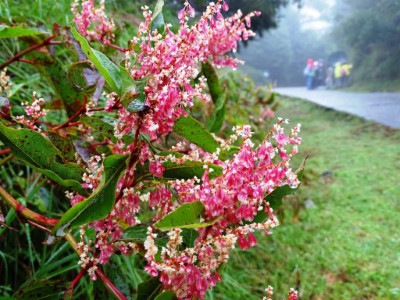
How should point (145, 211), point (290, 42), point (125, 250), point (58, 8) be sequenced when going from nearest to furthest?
1. point (125, 250)
2. point (145, 211)
3. point (58, 8)
4. point (290, 42)

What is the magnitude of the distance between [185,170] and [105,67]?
6.2 inches

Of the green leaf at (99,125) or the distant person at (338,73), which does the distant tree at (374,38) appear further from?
the green leaf at (99,125)

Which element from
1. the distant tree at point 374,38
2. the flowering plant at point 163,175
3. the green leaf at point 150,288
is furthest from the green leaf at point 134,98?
the distant tree at point 374,38

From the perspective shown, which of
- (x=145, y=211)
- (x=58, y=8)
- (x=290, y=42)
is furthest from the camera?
(x=290, y=42)

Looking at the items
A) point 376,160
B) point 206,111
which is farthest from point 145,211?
point 376,160

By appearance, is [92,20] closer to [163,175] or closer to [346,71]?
[163,175]

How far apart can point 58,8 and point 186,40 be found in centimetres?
162

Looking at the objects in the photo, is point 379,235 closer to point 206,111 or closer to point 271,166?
point 206,111

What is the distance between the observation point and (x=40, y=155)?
0.51 metres

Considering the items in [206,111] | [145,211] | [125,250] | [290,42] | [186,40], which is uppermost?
[186,40]

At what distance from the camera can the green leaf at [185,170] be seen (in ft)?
1.68

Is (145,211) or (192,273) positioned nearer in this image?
(192,273)

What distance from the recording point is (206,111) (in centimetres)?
201

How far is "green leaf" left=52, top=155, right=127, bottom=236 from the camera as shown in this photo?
454mm
